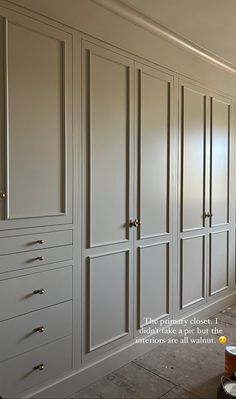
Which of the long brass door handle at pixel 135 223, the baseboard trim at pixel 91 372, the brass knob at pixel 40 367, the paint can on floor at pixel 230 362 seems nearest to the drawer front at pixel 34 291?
the brass knob at pixel 40 367

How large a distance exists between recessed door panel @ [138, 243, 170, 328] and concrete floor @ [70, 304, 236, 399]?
0.28 metres

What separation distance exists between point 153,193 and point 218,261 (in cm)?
129

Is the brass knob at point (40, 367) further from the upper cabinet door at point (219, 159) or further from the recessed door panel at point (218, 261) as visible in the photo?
the upper cabinet door at point (219, 159)

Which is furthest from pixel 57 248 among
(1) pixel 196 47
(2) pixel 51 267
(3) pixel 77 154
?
(1) pixel 196 47

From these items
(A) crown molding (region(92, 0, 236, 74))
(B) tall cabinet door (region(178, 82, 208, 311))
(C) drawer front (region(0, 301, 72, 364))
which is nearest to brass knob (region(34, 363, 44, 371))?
(C) drawer front (region(0, 301, 72, 364))

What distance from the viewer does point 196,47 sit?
2.82m

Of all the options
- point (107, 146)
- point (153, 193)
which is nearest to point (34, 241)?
point (107, 146)

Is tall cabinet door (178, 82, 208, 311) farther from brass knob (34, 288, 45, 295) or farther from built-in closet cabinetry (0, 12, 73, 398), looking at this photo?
brass knob (34, 288, 45, 295)

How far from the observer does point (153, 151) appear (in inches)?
101

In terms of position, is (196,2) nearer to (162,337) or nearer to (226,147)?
(226,147)

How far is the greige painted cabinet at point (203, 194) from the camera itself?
9.52ft

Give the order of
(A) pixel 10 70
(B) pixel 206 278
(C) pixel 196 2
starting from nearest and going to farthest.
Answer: (A) pixel 10 70 → (C) pixel 196 2 → (B) pixel 206 278

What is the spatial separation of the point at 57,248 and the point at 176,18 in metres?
1.79

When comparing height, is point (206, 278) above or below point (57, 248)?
below
